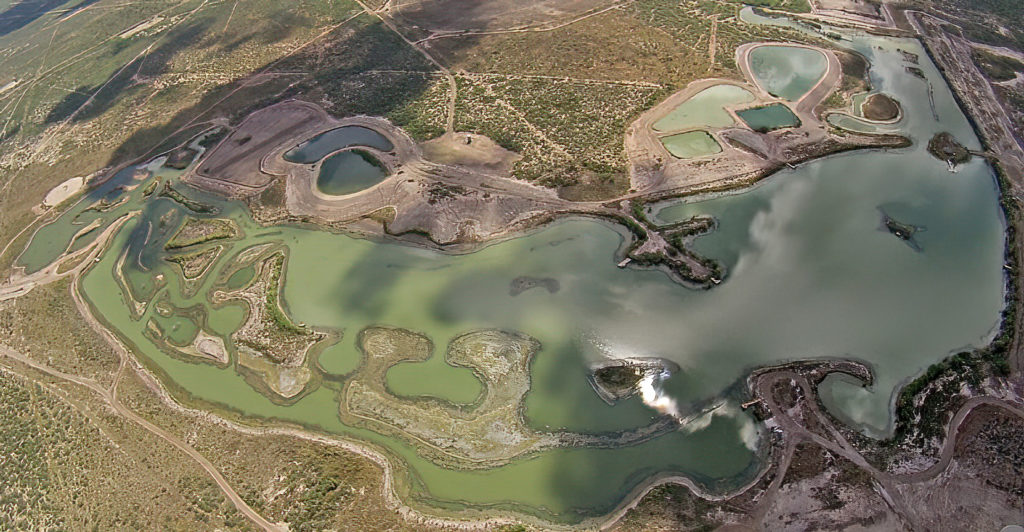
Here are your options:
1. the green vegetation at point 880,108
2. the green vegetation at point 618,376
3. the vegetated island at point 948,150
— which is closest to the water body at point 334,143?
the green vegetation at point 618,376

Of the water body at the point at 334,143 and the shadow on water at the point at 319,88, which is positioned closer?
the water body at the point at 334,143

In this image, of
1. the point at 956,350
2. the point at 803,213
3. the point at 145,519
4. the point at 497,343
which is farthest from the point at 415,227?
the point at 956,350

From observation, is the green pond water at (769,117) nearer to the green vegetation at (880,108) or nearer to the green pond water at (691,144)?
the green pond water at (691,144)

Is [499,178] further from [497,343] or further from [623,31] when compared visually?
[623,31]

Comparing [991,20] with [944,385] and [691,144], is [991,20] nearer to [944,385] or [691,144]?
[691,144]

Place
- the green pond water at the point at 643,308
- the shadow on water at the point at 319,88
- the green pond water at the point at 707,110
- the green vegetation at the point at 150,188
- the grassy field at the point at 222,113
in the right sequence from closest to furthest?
the green pond water at the point at 643,308 → the grassy field at the point at 222,113 → the green pond water at the point at 707,110 → the green vegetation at the point at 150,188 → the shadow on water at the point at 319,88

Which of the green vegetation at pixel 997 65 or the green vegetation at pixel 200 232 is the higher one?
the green vegetation at pixel 997 65
